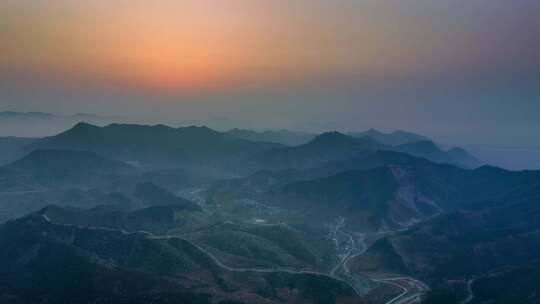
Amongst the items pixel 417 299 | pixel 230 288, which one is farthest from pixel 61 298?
pixel 417 299

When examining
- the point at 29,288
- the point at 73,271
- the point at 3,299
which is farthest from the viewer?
the point at 73,271

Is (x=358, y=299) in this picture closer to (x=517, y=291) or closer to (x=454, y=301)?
(x=454, y=301)

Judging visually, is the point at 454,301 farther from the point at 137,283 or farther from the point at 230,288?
the point at 137,283

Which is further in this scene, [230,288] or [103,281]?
[230,288]

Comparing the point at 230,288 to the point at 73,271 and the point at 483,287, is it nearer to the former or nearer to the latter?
the point at 73,271

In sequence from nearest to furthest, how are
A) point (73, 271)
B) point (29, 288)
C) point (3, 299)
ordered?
point (3, 299)
point (29, 288)
point (73, 271)

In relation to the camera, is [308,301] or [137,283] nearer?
[137,283]

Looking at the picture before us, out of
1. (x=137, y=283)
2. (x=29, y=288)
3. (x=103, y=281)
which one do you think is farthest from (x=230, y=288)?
(x=29, y=288)

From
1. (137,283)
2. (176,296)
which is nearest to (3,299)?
(137,283)
